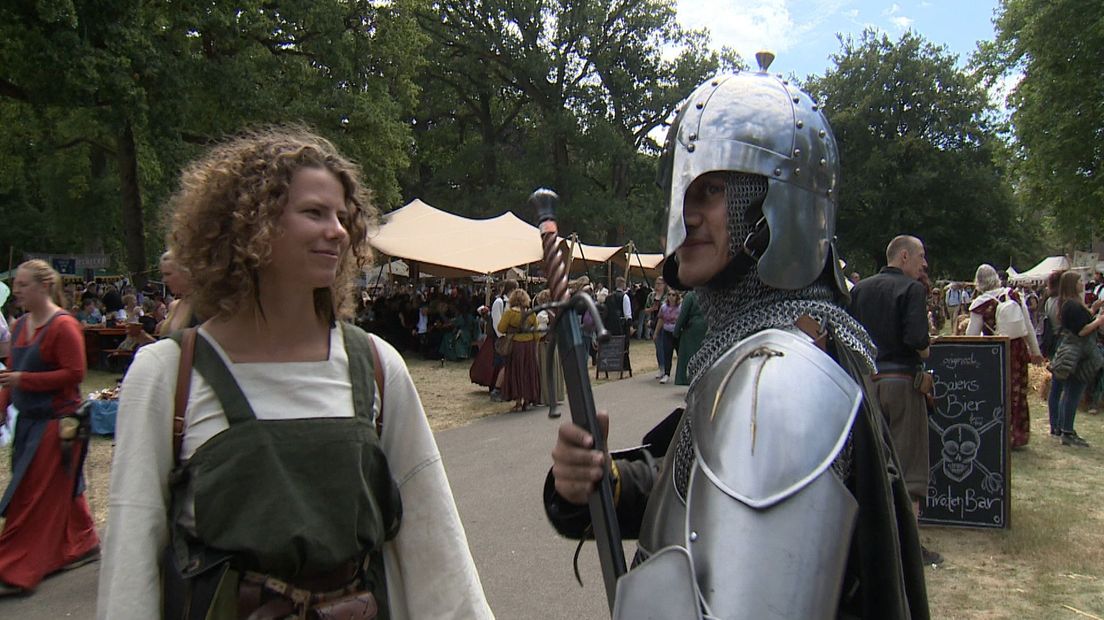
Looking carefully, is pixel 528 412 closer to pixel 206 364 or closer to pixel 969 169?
pixel 206 364

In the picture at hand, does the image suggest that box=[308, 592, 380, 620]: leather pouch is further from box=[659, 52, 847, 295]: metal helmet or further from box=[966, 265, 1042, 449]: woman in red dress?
box=[966, 265, 1042, 449]: woman in red dress

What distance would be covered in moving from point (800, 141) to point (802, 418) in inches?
28.0

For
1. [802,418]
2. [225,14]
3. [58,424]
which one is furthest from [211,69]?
[802,418]

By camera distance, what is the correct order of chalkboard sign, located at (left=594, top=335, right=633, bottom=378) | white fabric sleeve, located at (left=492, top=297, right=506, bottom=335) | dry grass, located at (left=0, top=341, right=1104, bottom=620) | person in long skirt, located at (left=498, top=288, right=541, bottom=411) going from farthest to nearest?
chalkboard sign, located at (left=594, top=335, right=633, bottom=378) → white fabric sleeve, located at (left=492, top=297, right=506, bottom=335) → person in long skirt, located at (left=498, top=288, right=541, bottom=411) → dry grass, located at (left=0, top=341, right=1104, bottom=620)

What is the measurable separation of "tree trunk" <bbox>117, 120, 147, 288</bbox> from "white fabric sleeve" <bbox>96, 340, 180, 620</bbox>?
717 inches

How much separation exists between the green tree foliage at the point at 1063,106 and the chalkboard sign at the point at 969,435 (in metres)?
18.8

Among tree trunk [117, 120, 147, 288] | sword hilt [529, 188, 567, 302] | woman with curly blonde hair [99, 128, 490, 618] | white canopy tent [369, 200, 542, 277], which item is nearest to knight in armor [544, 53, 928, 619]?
sword hilt [529, 188, 567, 302]

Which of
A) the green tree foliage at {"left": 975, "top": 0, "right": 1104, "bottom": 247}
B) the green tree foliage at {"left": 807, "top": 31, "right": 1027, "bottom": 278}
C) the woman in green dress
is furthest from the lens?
the green tree foliage at {"left": 807, "top": 31, "right": 1027, "bottom": 278}

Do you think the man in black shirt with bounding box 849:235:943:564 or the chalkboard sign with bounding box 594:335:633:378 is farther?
the chalkboard sign with bounding box 594:335:633:378

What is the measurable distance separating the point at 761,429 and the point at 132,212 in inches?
789

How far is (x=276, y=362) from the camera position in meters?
1.82

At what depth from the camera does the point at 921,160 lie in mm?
38344

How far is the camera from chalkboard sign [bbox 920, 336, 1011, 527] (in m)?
5.69

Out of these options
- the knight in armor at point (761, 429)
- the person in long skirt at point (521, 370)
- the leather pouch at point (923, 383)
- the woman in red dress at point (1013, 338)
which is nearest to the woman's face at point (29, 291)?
the knight in armor at point (761, 429)
